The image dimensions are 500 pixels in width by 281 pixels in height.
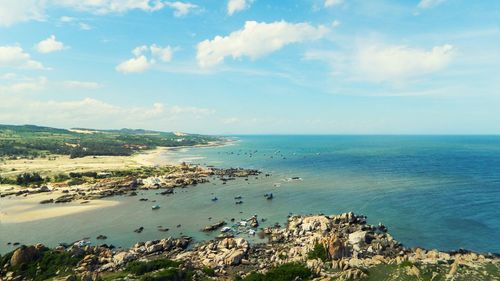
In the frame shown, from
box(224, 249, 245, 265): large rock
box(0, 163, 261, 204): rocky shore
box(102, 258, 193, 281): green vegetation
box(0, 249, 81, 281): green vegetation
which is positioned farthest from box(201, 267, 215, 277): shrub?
box(0, 163, 261, 204): rocky shore

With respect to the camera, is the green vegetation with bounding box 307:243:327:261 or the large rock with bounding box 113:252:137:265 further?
the large rock with bounding box 113:252:137:265

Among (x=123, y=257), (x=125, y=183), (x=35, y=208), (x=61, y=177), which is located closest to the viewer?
(x=123, y=257)

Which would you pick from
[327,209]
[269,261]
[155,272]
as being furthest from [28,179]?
[269,261]

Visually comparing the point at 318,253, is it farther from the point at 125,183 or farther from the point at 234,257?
the point at 125,183

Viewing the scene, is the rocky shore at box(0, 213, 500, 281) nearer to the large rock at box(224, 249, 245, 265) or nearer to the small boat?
the large rock at box(224, 249, 245, 265)

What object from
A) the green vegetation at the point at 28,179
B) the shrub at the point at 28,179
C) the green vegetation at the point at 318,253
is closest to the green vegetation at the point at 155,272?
the green vegetation at the point at 318,253

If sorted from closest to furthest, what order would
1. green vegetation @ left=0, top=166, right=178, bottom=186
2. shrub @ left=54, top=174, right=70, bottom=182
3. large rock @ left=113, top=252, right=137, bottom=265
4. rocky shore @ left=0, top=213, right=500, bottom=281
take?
rocky shore @ left=0, top=213, right=500, bottom=281
large rock @ left=113, top=252, right=137, bottom=265
green vegetation @ left=0, top=166, right=178, bottom=186
shrub @ left=54, top=174, right=70, bottom=182

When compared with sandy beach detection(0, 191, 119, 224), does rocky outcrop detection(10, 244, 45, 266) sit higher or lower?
higher

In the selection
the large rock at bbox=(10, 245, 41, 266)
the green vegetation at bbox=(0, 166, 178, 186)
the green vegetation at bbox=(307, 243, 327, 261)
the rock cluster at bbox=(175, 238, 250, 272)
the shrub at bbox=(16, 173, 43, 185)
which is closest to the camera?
the large rock at bbox=(10, 245, 41, 266)
